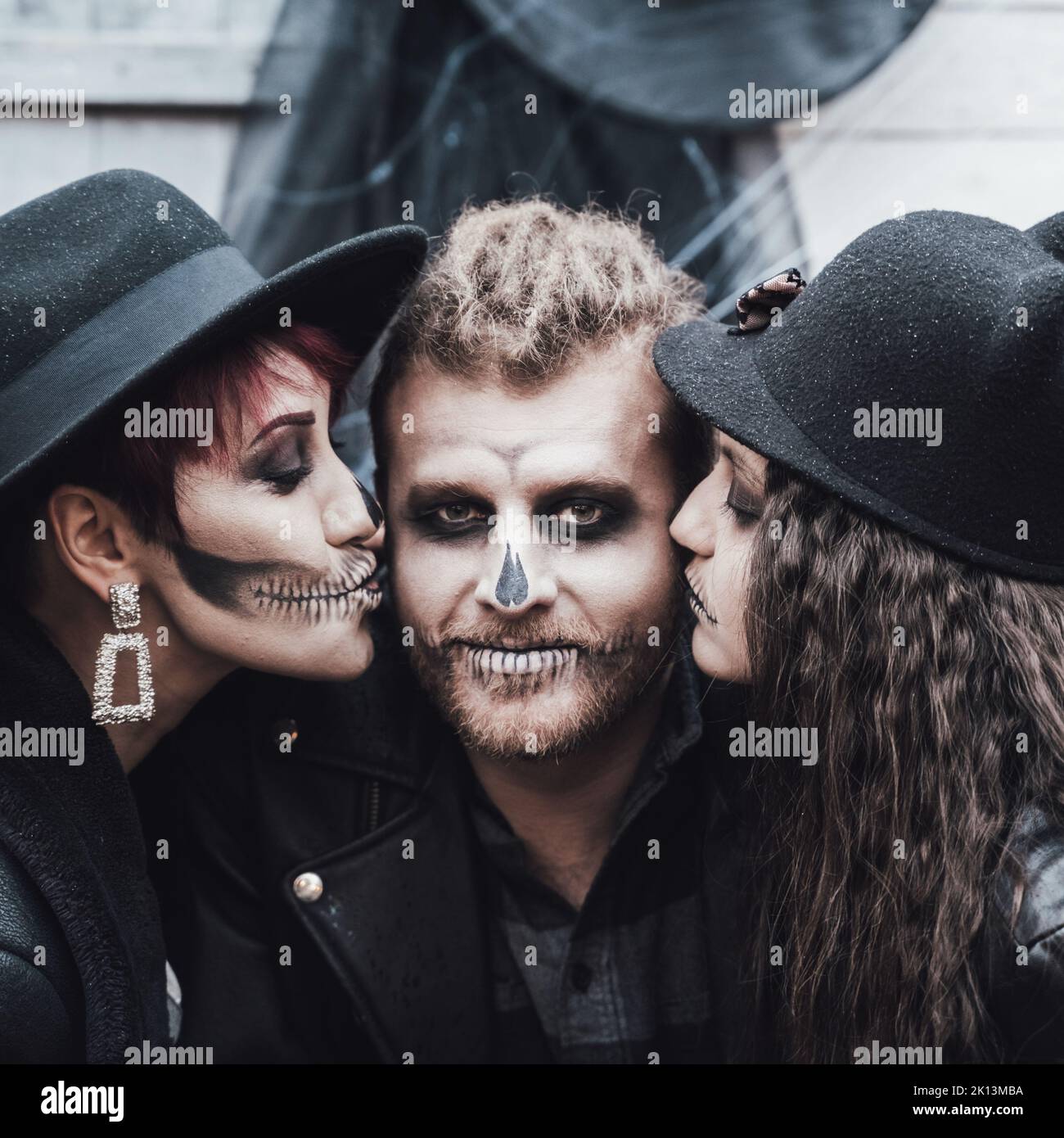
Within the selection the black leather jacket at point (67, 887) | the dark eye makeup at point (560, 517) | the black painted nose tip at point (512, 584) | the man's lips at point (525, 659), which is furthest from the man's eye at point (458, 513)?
the black leather jacket at point (67, 887)

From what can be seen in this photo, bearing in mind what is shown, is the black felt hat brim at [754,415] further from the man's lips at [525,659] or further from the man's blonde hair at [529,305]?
the man's lips at [525,659]

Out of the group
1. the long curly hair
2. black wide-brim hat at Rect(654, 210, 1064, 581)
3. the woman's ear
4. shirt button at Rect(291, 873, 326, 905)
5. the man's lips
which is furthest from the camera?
shirt button at Rect(291, 873, 326, 905)

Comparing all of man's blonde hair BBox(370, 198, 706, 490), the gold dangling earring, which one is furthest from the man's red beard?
the gold dangling earring

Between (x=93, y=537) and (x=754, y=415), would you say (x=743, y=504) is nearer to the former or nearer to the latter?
(x=754, y=415)

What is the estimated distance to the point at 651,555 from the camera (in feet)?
7.34

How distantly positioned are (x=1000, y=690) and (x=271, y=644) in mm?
A: 1297

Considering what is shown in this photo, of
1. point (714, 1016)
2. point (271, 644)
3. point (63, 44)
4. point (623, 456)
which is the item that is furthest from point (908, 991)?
point (63, 44)

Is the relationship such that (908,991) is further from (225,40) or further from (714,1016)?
(225,40)

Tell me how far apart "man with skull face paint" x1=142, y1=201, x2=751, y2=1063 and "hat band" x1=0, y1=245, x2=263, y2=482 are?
1.66 feet

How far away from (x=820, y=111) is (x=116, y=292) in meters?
2.98

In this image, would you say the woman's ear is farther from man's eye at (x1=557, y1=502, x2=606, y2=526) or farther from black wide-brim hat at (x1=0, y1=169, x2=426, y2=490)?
man's eye at (x1=557, y1=502, x2=606, y2=526)

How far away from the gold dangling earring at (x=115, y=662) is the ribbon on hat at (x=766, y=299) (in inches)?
49.9

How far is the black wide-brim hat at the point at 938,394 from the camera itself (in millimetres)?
1779

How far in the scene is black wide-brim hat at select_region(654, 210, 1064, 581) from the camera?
1.78 m
